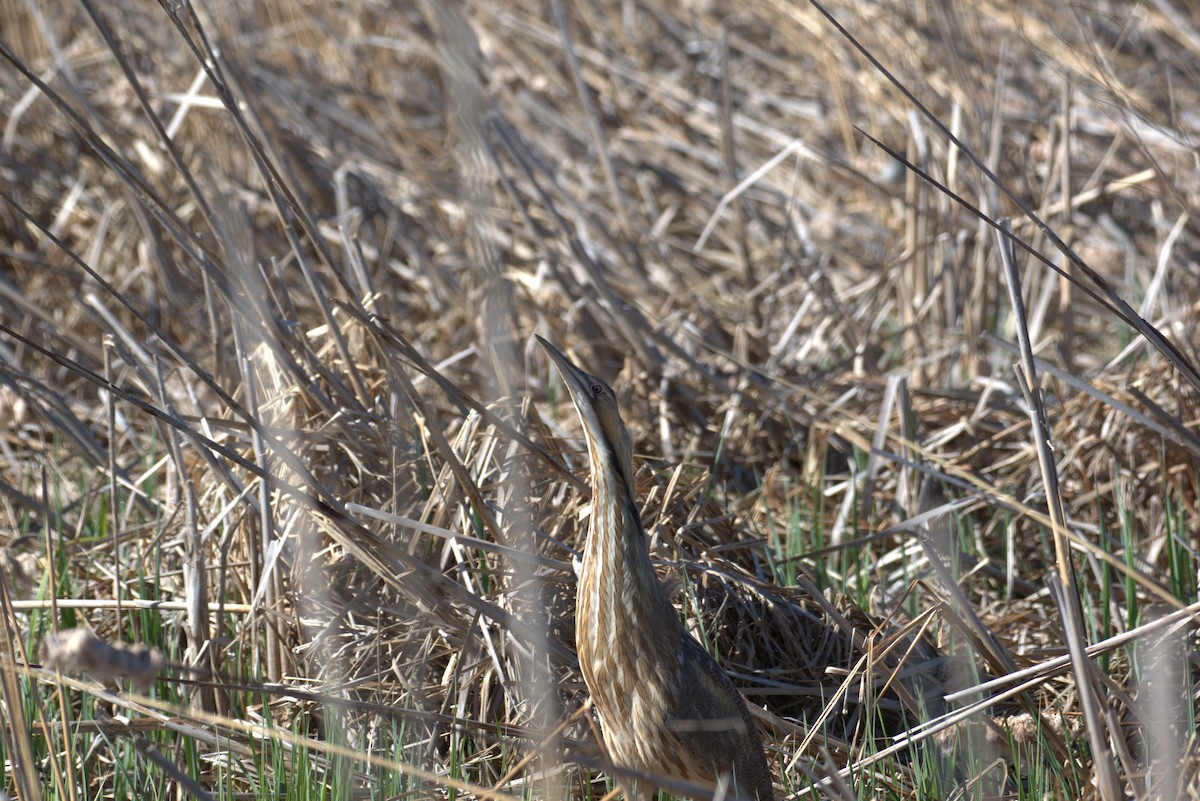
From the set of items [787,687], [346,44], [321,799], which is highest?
[346,44]

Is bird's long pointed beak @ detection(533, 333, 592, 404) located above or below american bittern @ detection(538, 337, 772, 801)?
above

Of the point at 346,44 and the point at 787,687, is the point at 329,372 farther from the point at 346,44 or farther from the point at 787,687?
the point at 346,44

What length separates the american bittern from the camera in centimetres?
169

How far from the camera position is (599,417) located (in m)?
1.67

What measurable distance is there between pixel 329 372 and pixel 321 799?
2.83ft

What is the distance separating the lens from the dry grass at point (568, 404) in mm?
1955

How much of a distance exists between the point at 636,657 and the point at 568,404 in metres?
1.75

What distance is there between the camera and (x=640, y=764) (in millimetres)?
1833

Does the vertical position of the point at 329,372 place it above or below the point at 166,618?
above

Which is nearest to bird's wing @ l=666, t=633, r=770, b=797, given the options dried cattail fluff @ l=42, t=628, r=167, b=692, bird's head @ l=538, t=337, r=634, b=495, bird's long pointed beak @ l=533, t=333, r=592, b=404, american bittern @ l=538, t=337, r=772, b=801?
american bittern @ l=538, t=337, r=772, b=801

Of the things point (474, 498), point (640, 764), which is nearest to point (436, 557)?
point (474, 498)

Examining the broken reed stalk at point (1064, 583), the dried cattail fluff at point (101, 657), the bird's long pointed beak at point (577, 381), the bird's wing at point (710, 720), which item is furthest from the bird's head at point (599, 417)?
the dried cattail fluff at point (101, 657)

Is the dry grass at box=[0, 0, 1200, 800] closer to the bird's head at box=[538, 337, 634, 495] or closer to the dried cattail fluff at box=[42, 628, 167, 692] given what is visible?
the bird's head at box=[538, 337, 634, 495]

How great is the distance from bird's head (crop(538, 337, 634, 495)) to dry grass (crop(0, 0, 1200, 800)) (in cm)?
14
